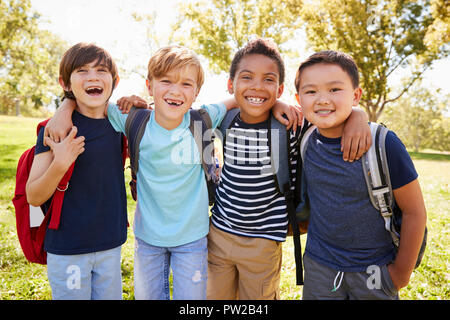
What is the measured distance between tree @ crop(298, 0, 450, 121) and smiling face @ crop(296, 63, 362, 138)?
14.1 meters

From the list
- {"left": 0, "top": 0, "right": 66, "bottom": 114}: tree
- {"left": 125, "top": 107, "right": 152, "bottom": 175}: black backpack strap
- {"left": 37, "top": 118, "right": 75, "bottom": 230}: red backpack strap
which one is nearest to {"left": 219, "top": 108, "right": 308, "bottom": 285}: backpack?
{"left": 125, "top": 107, "right": 152, "bottom": 175}: black backpack strap

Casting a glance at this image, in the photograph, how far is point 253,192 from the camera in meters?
2.19

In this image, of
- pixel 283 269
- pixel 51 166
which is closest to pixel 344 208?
pixel 51 166

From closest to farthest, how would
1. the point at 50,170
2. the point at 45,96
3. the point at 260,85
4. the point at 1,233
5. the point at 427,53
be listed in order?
the point at 50,170 < the point at 260,85 < the point at 1,233 < the point at 45,96 < the point at 427,53

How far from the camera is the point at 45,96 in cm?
1124

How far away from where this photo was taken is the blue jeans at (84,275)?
198cm

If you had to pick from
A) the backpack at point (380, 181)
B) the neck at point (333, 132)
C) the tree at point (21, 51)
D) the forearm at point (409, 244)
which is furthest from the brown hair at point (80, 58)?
the tree at point (21, 51)

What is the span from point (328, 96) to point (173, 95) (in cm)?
100

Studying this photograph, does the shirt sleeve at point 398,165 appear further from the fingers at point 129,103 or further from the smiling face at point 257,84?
the fingers at point 129,103

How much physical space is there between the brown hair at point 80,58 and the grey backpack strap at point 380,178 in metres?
1.76

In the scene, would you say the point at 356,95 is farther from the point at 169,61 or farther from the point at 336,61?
the point at 169,61
